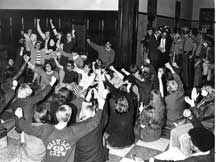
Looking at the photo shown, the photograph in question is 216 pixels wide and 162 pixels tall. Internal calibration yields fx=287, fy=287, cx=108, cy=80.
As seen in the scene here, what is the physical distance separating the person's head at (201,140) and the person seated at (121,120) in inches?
63.8

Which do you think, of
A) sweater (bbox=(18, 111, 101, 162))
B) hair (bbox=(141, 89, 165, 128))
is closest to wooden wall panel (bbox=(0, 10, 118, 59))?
hair (bbox=(141, 89, 165, 128))

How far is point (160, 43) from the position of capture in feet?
26.6

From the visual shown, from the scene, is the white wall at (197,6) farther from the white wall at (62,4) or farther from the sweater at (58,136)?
the sweater at (58,136)

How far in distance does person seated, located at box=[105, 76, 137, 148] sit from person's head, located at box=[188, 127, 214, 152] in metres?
1.62

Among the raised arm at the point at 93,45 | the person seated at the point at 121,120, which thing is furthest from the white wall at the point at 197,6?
the person seated at the point at 121,120

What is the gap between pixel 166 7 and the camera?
34.8 ft

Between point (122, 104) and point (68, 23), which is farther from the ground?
point (68, 23)

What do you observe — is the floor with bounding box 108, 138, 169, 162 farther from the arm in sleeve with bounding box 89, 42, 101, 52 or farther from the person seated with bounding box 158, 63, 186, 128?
the arm in sleeve with bounding box 89, 42, 101, 52

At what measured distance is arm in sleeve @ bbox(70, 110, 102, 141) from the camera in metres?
2.82

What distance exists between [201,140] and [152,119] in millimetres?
1971

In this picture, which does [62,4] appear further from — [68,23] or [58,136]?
[58,136]

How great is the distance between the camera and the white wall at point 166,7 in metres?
9.79

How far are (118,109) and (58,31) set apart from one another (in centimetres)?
582

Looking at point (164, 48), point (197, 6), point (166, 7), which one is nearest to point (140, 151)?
point (164, 48)
